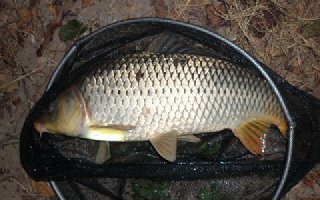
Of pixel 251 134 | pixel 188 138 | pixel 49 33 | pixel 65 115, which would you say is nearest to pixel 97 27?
pixel 49 33

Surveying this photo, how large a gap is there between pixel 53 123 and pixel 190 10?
0.95m

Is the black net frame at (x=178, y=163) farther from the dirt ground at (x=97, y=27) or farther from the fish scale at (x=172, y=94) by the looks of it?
the dirt ground at (x=97, y=27)

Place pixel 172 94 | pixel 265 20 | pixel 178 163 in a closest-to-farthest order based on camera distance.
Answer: pixel 172 94 → pixel 178 163 → pixel 265 20

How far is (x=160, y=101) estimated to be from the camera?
1871 mm

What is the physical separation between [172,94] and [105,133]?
332mm

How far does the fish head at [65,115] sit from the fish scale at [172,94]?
0.13ft

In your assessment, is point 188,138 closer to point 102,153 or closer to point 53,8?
point 102,153

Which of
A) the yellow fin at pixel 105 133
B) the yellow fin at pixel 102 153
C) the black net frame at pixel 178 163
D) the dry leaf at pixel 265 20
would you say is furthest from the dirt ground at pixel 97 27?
the yellow fin at pixel 105 133

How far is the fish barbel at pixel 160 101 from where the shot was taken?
1863mm

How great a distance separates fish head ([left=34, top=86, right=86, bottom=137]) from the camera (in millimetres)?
1880

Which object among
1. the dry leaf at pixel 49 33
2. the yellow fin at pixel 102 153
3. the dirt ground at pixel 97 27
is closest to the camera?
the yellow fin at pixel 102 153

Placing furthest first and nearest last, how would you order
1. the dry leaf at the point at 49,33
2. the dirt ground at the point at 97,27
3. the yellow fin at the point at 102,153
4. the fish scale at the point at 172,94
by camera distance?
the dry leaf at the point at 49,33, the dirt ground at the point at 97,27, the yellow fin at the point at 102,153, the fish scale at the point at 172,94

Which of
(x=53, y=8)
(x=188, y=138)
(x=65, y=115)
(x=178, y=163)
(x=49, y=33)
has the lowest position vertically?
(x=178, y=163)

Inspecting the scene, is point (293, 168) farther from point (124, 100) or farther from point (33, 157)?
point (33, 157)
